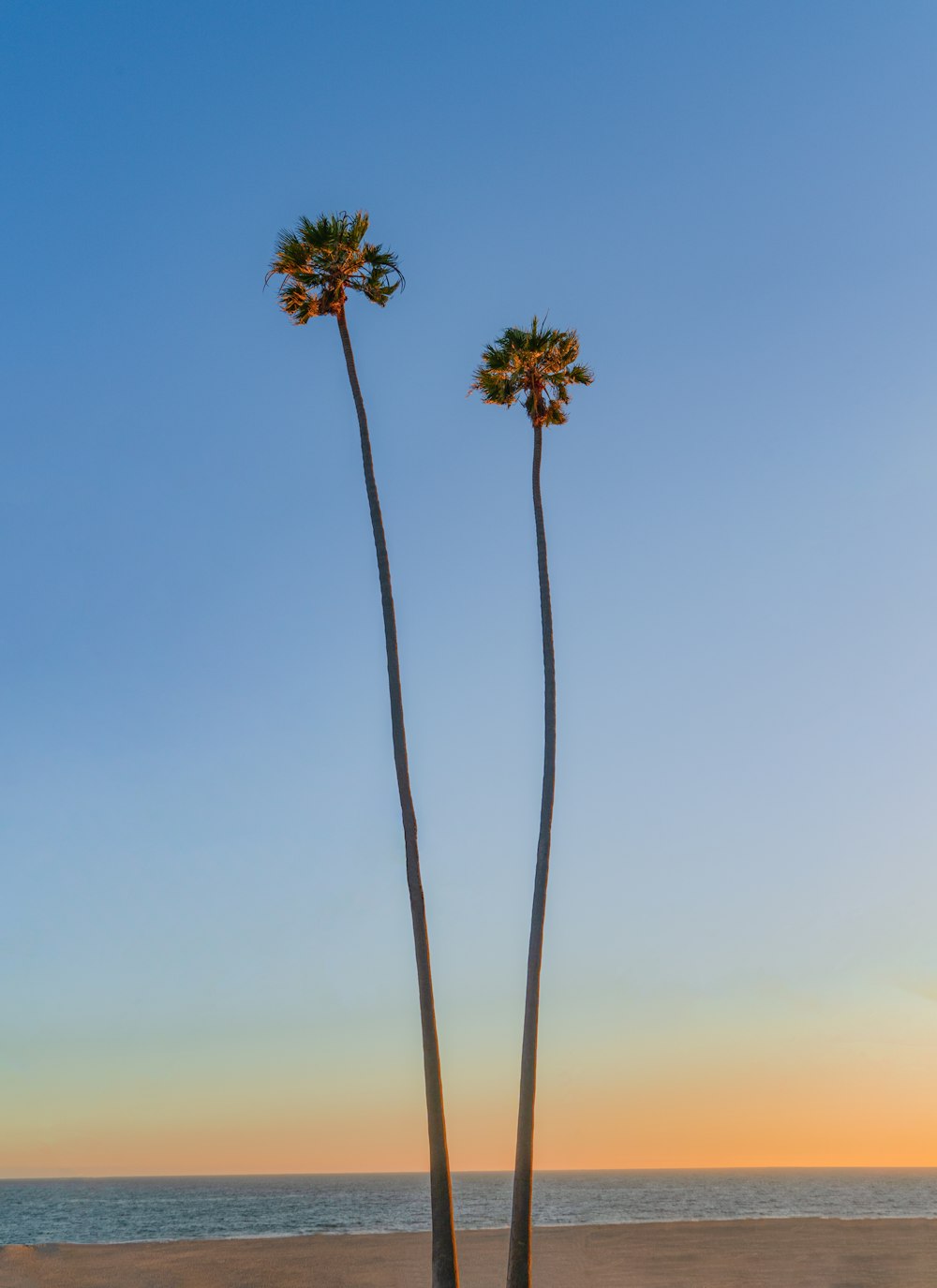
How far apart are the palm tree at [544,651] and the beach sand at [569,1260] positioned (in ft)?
36.6

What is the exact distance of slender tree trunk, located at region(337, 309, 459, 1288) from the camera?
52.7ft

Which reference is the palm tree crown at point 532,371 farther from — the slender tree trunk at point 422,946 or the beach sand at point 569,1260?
the beach sand at point 569,1260

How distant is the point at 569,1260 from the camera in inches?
1191

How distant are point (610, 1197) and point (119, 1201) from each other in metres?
51.6

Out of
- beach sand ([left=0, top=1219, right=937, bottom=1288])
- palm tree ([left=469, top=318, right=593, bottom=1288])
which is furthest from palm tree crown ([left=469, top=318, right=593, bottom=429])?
beach sand ([left=0, top=1219, right=937, bottom=1288])

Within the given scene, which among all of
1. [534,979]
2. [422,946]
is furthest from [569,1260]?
[422,946]

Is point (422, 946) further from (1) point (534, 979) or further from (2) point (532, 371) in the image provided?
(2) point (532, 371)

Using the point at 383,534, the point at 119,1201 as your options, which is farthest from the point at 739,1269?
the point at 119,1201

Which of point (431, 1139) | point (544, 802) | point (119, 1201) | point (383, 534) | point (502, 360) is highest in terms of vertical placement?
point (502, 360)

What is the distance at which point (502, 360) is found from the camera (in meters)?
22.6

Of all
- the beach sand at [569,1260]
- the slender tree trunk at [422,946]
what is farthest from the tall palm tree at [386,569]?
the beach sand at [569,1260]

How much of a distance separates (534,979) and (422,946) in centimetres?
216

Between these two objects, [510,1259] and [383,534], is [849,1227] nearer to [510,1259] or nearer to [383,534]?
[510,1259]

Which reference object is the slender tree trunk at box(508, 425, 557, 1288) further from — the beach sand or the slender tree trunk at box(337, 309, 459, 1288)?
the beach sand
